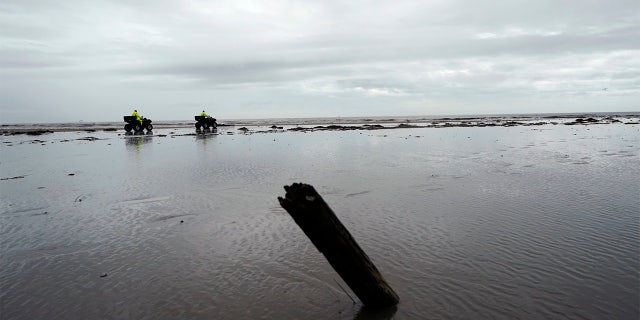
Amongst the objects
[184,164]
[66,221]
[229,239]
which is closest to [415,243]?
[229,239]

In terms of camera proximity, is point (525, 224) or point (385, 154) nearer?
point (525, 224)

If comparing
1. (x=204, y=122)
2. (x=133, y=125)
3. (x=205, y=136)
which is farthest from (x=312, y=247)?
(x=204, y=122)

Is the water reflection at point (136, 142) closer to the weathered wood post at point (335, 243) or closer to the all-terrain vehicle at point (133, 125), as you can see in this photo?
the all-terrain vehicle at point (133, 125)

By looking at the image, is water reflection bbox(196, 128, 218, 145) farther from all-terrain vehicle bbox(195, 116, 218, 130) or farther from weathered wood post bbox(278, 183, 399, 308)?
weathered wood post bbox(278, 183, 399, 308)

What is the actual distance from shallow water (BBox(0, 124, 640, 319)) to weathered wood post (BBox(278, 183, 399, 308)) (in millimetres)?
324

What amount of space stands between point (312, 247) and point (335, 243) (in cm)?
294

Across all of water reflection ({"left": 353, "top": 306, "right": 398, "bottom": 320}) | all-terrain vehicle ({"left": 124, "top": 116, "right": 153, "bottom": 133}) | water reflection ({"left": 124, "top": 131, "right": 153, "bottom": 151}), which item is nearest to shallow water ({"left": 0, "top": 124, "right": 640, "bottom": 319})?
water reflection ({"left": 353, "top": 306, "right": 398, "bottom": 320})

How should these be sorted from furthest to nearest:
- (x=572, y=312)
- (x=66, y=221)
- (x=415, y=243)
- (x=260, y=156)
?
(x=260, y=156) → (x=66, y=221) → (x=415, y=243) → (x=572, y=312)

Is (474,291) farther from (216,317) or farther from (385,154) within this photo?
(385,154)

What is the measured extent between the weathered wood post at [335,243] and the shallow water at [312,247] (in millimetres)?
324

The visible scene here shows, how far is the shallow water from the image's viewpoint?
534 cm

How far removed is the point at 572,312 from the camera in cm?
500

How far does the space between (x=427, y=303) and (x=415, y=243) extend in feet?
7.65

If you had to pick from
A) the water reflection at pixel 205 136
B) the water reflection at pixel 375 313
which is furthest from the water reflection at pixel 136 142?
the water reflection at pixel 375 313
